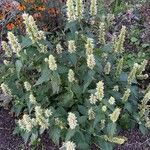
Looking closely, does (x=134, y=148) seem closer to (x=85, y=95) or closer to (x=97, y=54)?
(x=85, y=95)

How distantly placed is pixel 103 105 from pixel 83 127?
316mm

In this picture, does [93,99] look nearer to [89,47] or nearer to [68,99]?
[68,99]

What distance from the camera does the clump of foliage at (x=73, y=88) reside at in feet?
12.4

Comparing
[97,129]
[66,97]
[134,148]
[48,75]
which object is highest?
[48,75]

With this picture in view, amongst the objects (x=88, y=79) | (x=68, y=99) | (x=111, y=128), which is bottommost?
(x=111, y=128)

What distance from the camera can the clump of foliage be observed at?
377cm

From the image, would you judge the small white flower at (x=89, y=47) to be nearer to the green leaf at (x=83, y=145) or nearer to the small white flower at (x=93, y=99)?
the small white flower at (x=93, y=99)

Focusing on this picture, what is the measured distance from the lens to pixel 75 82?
13.1 feet

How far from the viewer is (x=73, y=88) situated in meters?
3.98

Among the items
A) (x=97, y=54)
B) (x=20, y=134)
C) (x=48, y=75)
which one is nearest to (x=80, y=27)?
(x=97, y=54)

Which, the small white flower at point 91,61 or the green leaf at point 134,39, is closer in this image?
the small white flower at point 91,61

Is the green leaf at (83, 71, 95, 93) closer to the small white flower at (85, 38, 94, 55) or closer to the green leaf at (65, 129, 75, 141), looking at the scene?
the small white flower at (85, 38, 94, 55)

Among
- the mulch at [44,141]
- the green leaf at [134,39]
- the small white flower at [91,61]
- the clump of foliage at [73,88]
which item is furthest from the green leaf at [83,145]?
the green leaf at [134,39]

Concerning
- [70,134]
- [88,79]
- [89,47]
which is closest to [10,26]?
[88,79]
